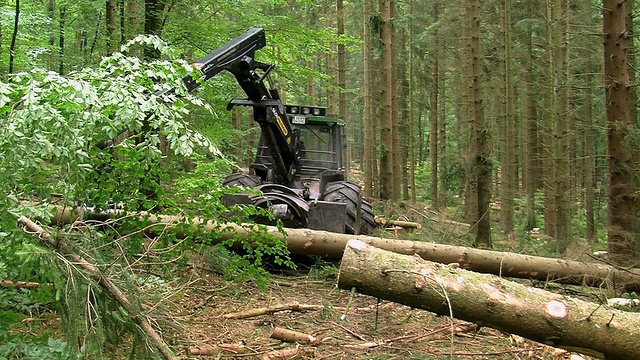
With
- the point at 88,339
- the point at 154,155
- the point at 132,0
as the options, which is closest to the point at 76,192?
the point at 154,155

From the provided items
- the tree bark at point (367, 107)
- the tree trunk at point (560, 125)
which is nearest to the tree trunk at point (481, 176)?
the tree trunk at point (560, 125)

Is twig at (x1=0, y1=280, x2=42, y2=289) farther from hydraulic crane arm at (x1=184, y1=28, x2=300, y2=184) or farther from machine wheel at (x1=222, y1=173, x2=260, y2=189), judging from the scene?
machine wheel at (x1=222, y1=173, x2=260, y2=189)

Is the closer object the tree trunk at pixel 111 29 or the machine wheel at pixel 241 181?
the tree trunk at pixel 111 29

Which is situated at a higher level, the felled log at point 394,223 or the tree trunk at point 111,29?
the tree trunk at point 111,29

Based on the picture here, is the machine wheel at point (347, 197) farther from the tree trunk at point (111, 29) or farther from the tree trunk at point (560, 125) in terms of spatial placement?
the tree trunk at point (560, 125)

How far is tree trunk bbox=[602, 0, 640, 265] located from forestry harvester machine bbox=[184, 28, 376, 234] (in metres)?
3.72

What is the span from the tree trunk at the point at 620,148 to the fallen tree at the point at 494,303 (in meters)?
3.39

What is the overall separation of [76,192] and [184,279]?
3.22 metres

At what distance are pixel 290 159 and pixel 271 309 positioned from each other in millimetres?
3863

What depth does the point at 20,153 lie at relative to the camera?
259cm

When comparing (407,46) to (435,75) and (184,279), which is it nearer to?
(435,75)

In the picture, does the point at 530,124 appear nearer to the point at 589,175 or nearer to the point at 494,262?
the point at 589,175

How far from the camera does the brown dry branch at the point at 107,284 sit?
3057mm

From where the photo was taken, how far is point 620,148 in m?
6.79
